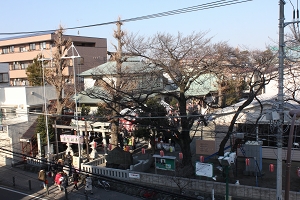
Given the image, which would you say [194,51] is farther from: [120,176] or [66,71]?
[66,71]

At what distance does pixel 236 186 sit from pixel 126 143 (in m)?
11.2

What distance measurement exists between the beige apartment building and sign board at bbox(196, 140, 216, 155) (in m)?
27.4

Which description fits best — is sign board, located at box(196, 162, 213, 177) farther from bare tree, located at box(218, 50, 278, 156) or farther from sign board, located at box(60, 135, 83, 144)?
sign board, located at box(60, 135, 83, 144)

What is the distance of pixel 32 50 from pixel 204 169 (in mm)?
37285

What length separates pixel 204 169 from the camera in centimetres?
1364

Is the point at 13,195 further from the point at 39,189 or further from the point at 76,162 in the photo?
the point at 76,162

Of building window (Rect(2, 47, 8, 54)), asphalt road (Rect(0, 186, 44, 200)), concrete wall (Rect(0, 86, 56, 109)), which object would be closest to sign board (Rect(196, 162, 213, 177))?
asphalt road (Rect(0, 186, 44, 200))

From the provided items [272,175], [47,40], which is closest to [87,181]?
[272,175]

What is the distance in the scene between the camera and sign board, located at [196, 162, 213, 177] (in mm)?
13475

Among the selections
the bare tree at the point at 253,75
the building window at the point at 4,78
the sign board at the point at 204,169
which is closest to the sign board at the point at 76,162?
the sign board at the point at 204,169

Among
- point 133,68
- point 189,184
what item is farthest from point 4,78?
point 189,184

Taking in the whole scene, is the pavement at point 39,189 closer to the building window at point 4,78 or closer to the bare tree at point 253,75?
the bare tree at point 253,75

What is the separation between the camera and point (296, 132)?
17.9 metres

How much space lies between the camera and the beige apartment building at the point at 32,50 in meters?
42.3
